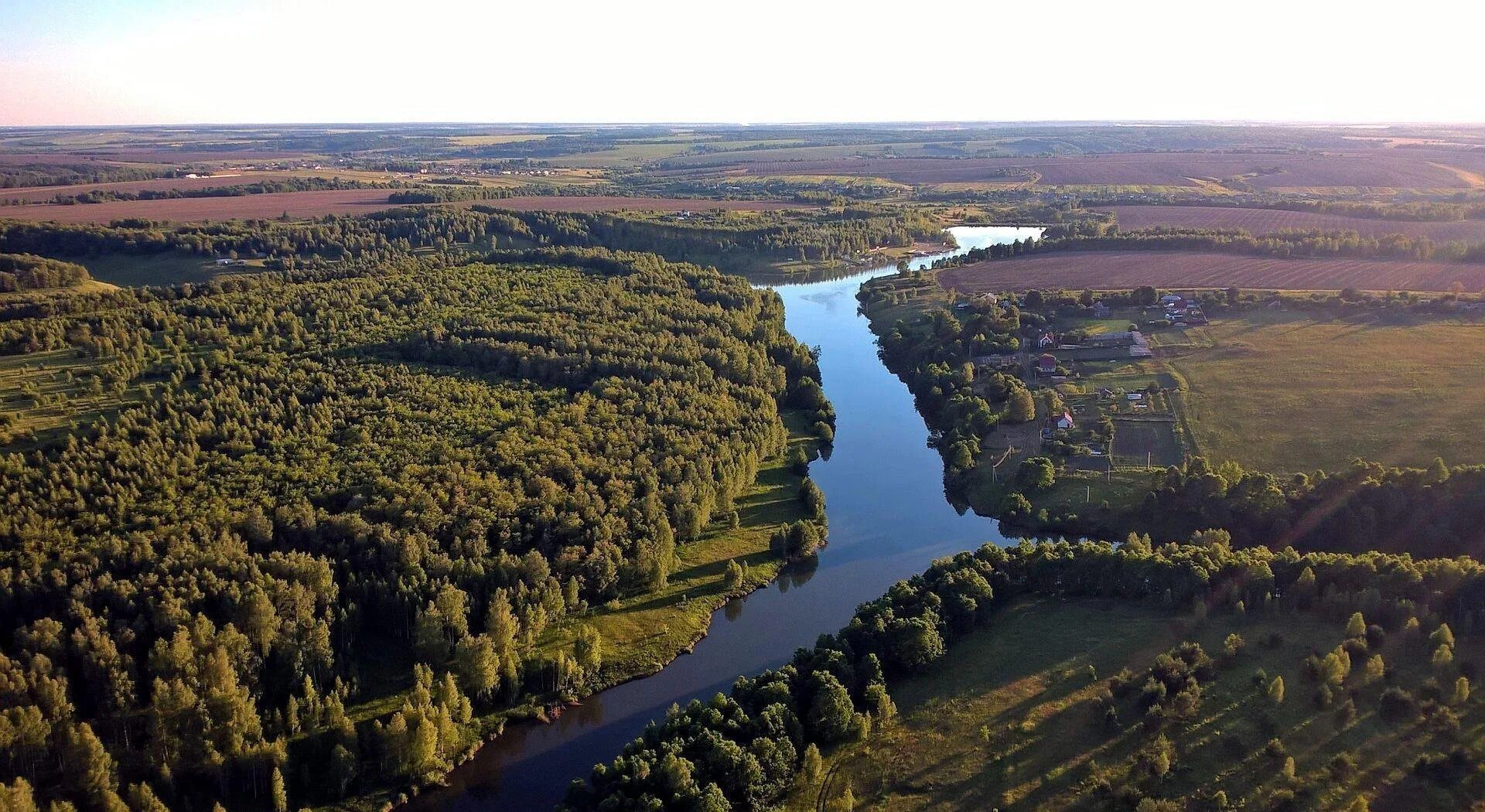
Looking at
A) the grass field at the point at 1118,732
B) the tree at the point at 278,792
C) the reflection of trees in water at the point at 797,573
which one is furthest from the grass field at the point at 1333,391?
the tree at the point at 278,792

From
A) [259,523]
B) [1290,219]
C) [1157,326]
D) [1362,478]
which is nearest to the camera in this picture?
[259,523]

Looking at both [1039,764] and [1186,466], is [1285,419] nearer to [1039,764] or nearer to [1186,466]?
[1186,466]

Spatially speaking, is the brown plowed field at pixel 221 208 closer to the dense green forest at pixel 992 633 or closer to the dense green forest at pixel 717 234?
the dense green forest at pixel 717 234

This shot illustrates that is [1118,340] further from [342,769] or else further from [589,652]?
[342,769]

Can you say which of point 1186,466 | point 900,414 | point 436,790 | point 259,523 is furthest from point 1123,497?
point 259,523

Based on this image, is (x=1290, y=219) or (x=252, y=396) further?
(x=1290, y=219)

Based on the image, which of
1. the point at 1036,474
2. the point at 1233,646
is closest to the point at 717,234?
the point at 1036,474

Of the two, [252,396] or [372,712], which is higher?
[252,396]
